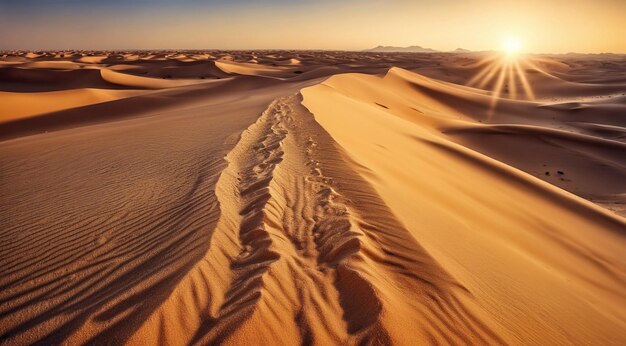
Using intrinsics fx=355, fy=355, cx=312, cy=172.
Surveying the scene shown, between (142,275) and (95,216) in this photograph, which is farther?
(95,216)

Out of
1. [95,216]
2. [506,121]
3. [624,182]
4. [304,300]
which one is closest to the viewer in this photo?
[304,300]

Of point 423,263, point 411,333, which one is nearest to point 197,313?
point 411,333

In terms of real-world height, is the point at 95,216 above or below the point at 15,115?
above

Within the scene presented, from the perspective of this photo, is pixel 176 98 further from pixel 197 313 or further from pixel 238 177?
pixel 197 313

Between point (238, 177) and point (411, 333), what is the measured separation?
312 centimetres

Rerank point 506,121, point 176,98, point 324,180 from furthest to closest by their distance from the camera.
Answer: point 506,121 < point 176,98 < point 324,180

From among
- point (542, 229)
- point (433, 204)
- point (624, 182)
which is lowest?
point (624, 182)

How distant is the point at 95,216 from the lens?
374 centimetres

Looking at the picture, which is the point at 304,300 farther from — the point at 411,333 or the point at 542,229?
the point at 542,229

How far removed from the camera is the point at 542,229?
198 inches

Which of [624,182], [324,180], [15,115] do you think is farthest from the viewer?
[15,115]

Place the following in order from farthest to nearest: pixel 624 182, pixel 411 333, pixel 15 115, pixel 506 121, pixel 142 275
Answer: pixel 506 121 < pixel 15 115 < pixel 624 182 < pixel 142 275 < pixel 411 333

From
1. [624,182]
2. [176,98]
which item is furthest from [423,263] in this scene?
[176,98]

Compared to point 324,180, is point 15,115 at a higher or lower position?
lower
